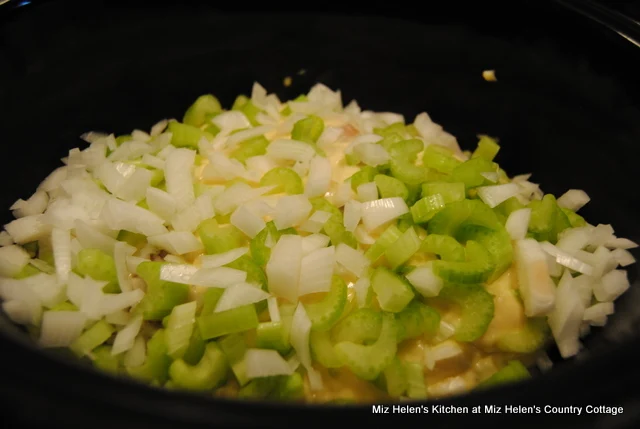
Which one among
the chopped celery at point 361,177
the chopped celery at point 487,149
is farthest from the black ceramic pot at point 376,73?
the chopped celery at point 361,177

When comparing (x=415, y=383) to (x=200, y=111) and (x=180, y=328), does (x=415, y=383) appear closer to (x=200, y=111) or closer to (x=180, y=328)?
(x=180, y=328)

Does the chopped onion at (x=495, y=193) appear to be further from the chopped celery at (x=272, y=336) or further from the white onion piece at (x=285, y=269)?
the chopped celery at (x=272, y=336)

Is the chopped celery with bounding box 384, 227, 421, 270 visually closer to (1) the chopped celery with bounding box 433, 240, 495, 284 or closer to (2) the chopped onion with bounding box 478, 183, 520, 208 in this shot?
(1) the chopped celery with bounding box 433, 240, 495, 284

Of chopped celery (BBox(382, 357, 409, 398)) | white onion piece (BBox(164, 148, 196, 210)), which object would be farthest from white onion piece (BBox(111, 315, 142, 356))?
chopped celery (BBox(382, 357, 409, 398))

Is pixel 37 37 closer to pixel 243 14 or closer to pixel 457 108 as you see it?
pixel 243 14

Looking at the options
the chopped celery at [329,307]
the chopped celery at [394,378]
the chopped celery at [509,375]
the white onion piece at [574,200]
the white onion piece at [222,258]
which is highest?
the white onion piece at [222,258]

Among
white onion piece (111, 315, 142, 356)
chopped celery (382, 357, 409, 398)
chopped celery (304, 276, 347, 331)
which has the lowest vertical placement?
chopped celery (382, 357, 409, 398)

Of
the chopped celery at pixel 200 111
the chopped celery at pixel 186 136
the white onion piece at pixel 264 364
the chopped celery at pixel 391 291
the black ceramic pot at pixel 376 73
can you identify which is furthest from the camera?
the chopped celery at pixel 200 111

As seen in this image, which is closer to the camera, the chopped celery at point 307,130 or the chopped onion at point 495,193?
the chopped onion at point 495,193
